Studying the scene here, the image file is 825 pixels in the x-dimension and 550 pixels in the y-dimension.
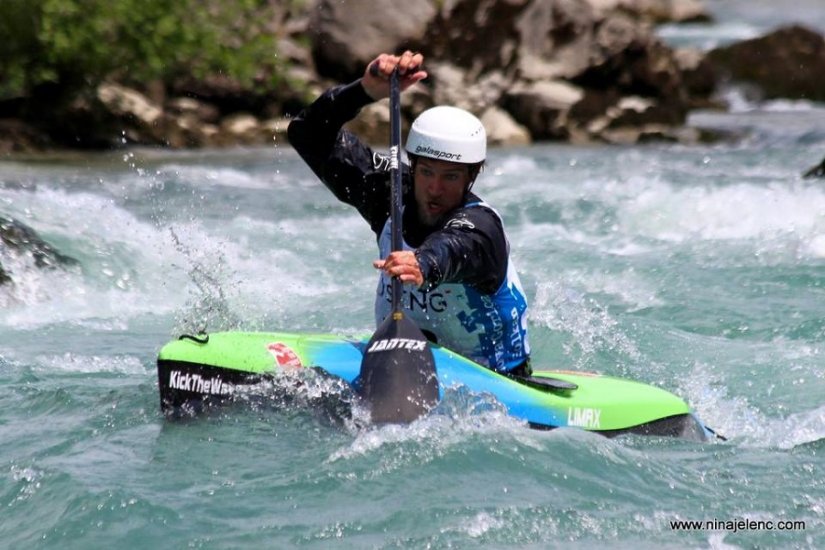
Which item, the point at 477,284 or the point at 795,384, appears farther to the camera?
the point at 795,384

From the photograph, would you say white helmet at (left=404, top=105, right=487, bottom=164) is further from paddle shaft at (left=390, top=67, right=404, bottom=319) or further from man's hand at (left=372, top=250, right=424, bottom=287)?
man's hand at (left=372, top=250, right=424, bottom=287)

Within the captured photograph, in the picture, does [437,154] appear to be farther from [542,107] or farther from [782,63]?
[782,63]

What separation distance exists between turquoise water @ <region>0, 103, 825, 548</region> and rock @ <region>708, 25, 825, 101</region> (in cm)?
684

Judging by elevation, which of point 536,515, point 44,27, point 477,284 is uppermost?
point 44,27

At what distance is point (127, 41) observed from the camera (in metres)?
15.5

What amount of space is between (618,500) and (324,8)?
14841mm

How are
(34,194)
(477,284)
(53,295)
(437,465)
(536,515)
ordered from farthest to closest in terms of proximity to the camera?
1. (34,194)
2. (53,295)
3. (477,284)
4. (437,465)
5. (536,515)

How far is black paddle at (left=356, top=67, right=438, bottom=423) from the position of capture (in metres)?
4.61

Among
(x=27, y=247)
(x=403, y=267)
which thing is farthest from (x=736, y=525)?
(x=27, y=247)

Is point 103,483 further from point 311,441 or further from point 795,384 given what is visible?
point 795,384

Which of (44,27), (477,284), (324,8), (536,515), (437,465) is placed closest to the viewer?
(536,515)

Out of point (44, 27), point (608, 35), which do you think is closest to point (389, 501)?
point (44, 27)

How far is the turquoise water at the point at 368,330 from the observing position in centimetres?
423

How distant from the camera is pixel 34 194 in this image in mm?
11086
